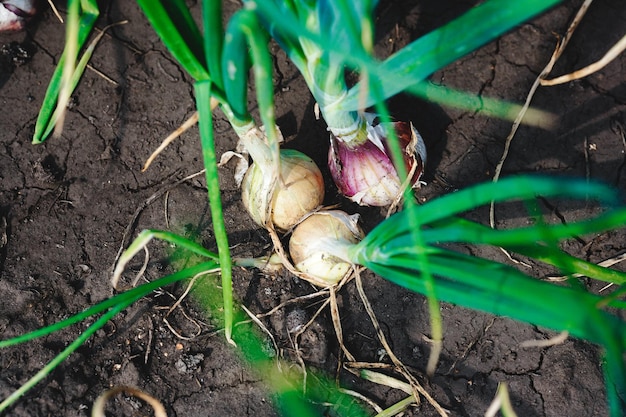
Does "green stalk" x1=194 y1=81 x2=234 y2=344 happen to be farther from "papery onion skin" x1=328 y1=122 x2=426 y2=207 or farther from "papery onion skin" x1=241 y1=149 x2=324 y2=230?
"papery onion skin" x1=328 y1=122 x2=426 y2=207

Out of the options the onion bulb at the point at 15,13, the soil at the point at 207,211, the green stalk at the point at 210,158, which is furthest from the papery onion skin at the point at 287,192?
the onion bulb at the point at 15,13

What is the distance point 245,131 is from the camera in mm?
1202

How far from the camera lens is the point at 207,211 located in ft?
5.07

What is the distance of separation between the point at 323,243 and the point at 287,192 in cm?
14

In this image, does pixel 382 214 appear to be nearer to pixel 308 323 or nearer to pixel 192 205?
pixel 308 323

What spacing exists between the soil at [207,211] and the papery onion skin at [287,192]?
0.49 ft

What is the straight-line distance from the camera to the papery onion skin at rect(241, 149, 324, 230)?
133 centimetres

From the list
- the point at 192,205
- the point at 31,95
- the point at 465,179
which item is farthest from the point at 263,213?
the point at 31,95

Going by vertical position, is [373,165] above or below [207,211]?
above

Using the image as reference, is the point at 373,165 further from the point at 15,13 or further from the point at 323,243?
the point at 15,13

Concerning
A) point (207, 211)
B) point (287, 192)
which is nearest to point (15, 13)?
point (207, 211)

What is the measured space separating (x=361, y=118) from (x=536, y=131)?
0.60 meters

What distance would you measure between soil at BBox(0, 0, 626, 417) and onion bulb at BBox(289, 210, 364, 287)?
0.14 meters

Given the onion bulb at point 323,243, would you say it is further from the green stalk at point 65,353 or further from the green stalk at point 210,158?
the green stalk at point 65,353
